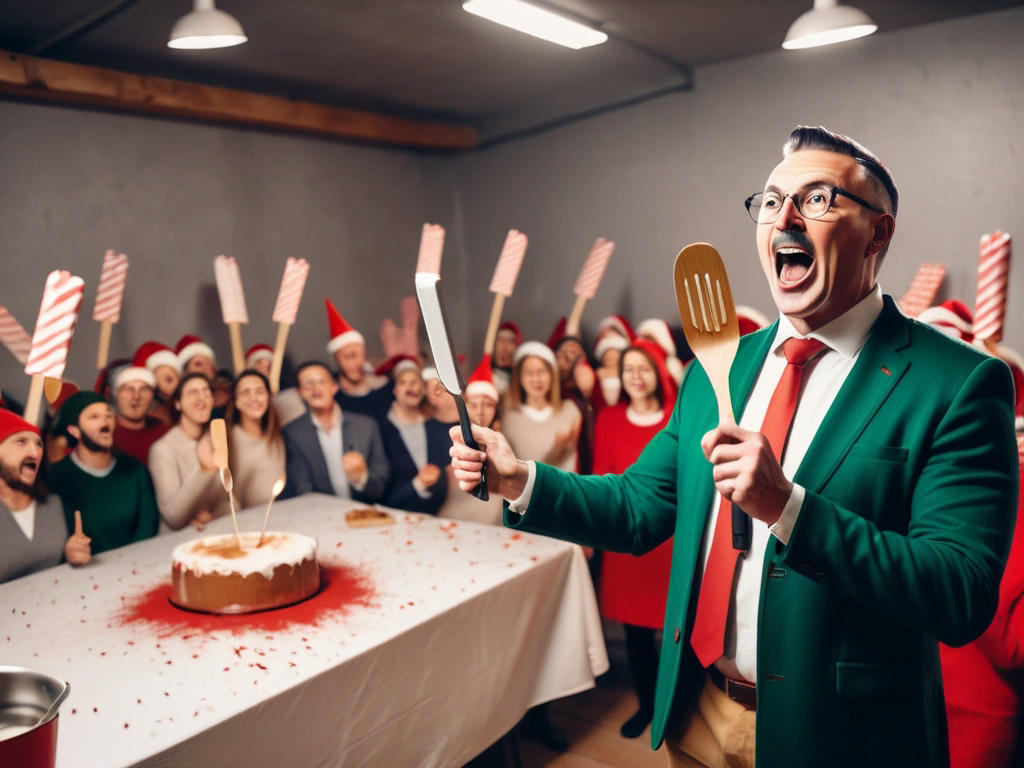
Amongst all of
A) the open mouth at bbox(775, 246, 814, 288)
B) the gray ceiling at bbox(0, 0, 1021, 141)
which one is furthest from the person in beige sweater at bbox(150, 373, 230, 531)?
the open mouth at bbox(775, 246, 814, 288)

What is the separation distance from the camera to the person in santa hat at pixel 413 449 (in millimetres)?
3660

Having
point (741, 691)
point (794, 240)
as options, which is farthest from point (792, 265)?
point (741, 691)

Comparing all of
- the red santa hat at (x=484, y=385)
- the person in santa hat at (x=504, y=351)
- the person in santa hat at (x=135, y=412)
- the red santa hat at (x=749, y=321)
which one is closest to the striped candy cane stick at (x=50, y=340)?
the person in santa hat at (x=135, y=412)

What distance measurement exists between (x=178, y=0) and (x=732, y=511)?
3554 mm

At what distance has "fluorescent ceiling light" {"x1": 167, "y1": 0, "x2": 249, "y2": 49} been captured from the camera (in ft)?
10.2

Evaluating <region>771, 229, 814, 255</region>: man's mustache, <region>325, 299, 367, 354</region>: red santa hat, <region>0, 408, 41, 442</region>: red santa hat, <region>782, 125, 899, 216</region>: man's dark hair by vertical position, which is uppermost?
<region>782, 125, 899, 216</region>: man's dark hair

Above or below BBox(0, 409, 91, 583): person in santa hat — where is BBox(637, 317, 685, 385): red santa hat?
above

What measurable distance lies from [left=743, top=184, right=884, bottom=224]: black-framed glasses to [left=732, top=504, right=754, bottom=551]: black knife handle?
0.43 metres

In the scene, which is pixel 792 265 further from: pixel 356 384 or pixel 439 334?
pixel 356 384

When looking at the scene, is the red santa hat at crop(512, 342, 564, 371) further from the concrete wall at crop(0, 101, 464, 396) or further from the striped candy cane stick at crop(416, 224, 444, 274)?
the concrete wall at crop(0, 101, 464, 396)

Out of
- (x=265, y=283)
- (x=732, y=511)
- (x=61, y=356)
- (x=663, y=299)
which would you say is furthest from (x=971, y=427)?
(x=265, y=283)

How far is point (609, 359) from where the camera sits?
15.5 ft

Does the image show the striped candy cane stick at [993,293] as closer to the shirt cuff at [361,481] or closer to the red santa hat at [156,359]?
the shirt cuff at [361,481]

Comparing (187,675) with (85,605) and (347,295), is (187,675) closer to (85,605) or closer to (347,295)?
(85,605)
